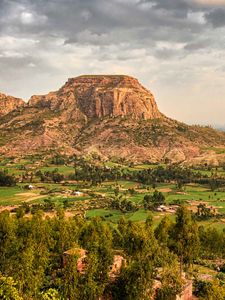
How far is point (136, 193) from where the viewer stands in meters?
165

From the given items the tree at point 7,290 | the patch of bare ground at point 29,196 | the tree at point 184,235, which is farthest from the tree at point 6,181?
the tree at point 7,290

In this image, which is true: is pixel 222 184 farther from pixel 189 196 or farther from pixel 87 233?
pixel 87 233

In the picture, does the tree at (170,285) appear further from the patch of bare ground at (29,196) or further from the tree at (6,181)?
the tree at (6,181)

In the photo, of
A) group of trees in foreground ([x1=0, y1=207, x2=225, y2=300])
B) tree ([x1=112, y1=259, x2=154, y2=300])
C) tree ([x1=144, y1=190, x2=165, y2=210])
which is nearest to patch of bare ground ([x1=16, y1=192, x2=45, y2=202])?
tree ([x1=144, y1=190, x2=165, y2=210])

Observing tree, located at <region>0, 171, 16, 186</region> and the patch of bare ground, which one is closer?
the patch of bare ground

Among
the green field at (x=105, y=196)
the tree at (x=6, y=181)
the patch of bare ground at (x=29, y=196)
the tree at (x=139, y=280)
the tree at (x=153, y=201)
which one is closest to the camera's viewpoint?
the tree at (x=139, y=280)

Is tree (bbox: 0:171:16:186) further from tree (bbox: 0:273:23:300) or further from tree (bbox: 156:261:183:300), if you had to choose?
tree (bbox: 0:273:23:300)

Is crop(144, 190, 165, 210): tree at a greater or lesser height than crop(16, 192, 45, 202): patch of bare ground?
lesser

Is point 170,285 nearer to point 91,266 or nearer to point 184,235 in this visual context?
point 91,266

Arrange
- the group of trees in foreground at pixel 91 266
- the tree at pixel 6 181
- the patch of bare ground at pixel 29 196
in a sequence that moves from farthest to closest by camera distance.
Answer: the tree at pixel 6 181 → the patch of bare ground at pixel 29 196 → the group of trees in foreground at pixel 91 266

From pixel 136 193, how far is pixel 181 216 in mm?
106117

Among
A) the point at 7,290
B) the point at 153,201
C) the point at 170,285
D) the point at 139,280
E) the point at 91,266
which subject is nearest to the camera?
the point at 7,290

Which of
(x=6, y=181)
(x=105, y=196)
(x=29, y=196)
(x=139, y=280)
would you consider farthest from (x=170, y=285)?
(x=6, y=181)

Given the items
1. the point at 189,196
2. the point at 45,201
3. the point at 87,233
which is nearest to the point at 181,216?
the point at 87,233
